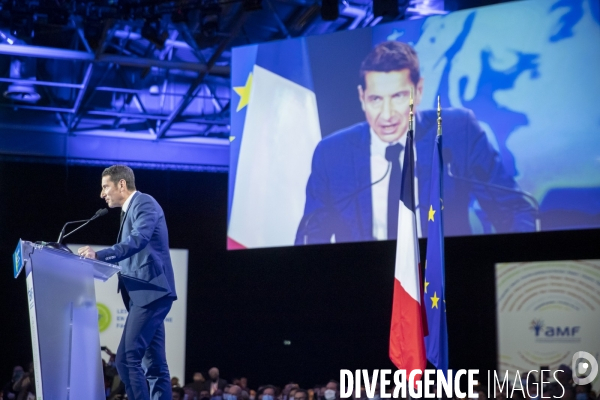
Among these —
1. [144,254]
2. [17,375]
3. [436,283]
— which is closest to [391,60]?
[436,283]

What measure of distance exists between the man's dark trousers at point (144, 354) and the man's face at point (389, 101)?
4.21m

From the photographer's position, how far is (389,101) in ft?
24.9

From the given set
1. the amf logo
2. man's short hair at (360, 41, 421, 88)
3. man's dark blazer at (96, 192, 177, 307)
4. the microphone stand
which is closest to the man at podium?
man's dark blazer at (96, 192, 177, 307)

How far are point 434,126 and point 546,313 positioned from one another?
8.29ft

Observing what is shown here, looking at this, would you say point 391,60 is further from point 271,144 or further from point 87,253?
point 87,253

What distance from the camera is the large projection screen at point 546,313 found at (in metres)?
7.84

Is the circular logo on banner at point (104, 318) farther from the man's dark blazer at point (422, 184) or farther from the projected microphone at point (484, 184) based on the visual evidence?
the projected microphone at point (484, 184)

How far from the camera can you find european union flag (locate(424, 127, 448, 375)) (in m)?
4.43

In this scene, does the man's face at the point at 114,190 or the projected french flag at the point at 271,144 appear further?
the projected french flag at the point at 271,144

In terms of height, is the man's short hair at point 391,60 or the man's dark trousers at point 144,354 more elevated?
the man's short hair at point 391,60

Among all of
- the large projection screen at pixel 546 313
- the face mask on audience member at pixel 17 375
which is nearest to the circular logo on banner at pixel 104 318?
the face mask on audience member at pixel 17 375

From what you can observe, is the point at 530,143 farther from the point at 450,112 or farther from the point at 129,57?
the point at 129,57

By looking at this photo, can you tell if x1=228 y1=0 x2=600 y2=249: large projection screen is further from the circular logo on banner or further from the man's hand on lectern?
the man's hand on lectern

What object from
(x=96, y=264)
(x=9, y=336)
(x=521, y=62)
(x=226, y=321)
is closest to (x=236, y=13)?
(x=521, y=62)
